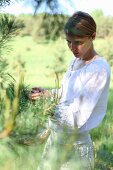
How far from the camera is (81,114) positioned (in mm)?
1515

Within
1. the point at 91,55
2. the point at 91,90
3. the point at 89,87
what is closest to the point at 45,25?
the point at 91,90

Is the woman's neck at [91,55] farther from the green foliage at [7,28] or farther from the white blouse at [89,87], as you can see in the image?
the green foliage at [7,28]

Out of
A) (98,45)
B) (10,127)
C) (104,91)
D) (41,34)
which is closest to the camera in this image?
(10,127)

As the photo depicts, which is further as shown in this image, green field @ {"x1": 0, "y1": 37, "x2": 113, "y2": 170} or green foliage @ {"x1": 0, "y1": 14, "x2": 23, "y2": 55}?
green foliage @ {"x1": 0, "y1": 14, "x2": 23, "y2": 55}

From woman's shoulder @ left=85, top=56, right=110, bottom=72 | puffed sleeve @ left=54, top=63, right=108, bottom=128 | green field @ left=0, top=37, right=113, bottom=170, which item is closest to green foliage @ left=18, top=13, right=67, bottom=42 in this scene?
green field @ left=0, top=37, right=113, bottom=170

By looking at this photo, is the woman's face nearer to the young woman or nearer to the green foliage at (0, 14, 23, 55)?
the young woman

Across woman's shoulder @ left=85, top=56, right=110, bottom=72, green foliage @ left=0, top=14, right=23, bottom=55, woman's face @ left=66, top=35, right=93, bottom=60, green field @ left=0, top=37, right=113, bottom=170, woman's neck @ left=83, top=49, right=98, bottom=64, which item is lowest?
green field @ left=0, top=37, right=113, bottom=170

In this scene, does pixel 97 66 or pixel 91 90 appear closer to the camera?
pixel 91 90

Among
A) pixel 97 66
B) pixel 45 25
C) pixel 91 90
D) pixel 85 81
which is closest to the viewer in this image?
pixel 45 25

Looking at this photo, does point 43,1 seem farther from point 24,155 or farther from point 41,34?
point 24,155

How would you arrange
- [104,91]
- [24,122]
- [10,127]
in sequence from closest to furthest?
[10,127], [24,122], [104,91]

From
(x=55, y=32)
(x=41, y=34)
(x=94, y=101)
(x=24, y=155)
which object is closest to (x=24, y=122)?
(x=24, y=155)

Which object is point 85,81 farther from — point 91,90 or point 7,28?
point 7,28

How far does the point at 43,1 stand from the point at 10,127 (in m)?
0.51
